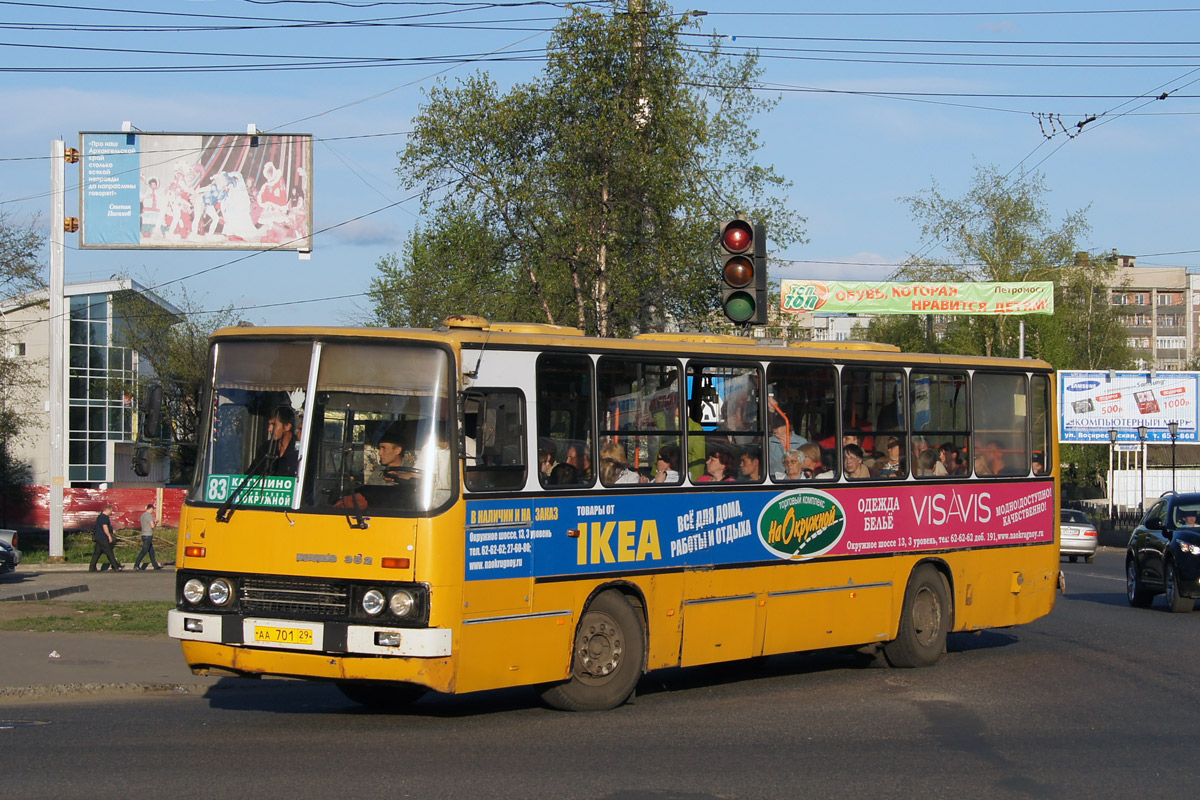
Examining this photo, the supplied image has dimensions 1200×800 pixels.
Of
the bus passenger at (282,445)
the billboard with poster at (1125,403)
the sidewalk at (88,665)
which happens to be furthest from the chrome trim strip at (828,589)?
the billboard with poster at (1125,403)

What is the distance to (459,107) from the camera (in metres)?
28.8

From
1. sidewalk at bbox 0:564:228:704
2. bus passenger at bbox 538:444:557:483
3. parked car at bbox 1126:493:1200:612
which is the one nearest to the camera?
bus passenger at bbox 538:444:557:483

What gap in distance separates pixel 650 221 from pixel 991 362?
48.2 feet

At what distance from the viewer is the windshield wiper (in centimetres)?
966

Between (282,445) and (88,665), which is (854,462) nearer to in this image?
(282,445)

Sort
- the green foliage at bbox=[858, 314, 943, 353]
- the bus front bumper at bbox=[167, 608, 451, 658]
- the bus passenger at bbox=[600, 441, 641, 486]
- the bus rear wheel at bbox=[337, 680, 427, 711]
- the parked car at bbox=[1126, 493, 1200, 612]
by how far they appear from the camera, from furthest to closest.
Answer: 1. the green foliage at bbox=[858, 314, 943, 353]
2. the parked car at bbox=[1126, 493, 1200, 612]
3. the bus rear wheel at bbox=[337, 680, 427, 711]
4. the bus passenger at bbox=[600, 441, 641, 486]
5. the bus front bumper at bbox=[167, 608, 451, 658]

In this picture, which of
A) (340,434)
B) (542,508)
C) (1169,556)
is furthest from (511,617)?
(1169,556)

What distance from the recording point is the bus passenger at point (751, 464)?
12.0m

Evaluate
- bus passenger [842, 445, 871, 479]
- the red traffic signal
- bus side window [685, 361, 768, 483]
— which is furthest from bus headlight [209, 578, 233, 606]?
the red traffic signal

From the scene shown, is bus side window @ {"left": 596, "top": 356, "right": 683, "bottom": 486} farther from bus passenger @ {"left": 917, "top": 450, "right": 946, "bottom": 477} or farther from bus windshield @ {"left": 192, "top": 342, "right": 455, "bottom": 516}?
bus passenger @ {"left": 917, "top": 450, "right": 946, "bottom": 477}

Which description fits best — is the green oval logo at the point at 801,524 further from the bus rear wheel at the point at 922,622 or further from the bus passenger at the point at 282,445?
the bus passenger at the point at 282,445

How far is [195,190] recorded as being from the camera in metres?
28.5

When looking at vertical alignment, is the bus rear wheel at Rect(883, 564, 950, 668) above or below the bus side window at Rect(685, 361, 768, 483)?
below

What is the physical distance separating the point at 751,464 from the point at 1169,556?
10965 mm
